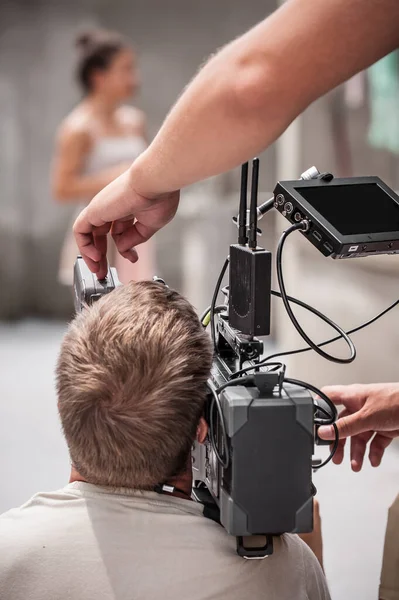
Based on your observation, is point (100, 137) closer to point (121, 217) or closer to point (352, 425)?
point (352, 425)

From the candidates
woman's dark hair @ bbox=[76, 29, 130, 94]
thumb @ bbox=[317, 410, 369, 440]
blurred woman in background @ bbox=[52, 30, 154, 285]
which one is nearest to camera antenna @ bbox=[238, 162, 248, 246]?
thumb @ bbox=[317, 410, 369, 440]

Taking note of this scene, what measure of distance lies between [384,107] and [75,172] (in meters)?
1.61

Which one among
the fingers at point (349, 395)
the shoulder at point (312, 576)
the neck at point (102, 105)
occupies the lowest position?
the shoulder at point (312, 576)

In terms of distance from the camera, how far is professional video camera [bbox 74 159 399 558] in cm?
96

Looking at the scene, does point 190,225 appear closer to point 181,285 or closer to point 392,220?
point 181,285

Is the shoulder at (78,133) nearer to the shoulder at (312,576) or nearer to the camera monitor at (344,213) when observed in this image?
the camera monitor at (344,213)

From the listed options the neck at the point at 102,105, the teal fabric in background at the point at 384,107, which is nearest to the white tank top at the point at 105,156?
the neck at the point at 102,105

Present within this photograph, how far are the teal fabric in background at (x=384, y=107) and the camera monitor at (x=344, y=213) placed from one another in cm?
251

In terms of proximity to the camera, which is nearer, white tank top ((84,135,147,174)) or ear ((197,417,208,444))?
ear ((197,417,208,444))

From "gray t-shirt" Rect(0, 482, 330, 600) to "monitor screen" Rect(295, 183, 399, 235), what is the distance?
1.36ft

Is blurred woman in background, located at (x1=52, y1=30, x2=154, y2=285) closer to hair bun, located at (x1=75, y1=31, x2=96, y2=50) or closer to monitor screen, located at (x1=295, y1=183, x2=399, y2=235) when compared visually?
hair bun, located at (x1=75, y1=31, x2=96, y2=50)

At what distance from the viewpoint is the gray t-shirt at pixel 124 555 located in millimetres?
1033

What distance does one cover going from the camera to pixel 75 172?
433 centimetres

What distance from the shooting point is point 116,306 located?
1.06 metres
